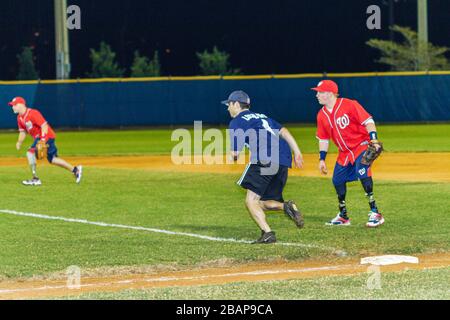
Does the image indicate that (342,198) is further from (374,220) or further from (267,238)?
(267,238)

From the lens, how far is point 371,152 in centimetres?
1389

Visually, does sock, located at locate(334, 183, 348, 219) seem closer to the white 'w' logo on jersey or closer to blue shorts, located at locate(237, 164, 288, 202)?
the white 'w' logo on jersey

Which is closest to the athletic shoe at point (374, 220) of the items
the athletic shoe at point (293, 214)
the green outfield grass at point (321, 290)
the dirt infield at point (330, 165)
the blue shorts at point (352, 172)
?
the blue shorts at point (352, 172)

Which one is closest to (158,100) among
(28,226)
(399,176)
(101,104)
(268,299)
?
(101,104)

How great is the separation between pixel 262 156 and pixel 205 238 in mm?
1470

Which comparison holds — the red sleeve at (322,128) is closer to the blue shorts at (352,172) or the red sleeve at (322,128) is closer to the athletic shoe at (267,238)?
the blue shorts at (352,172)

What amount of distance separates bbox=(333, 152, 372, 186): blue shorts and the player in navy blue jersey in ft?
4.49

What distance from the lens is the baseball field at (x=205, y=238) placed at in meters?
9.94

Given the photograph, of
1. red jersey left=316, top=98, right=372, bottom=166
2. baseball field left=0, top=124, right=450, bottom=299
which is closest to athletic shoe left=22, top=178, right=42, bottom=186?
baseball field left=0, top=124, right=450, bottom=299

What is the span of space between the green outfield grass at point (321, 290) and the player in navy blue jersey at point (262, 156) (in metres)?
2.68

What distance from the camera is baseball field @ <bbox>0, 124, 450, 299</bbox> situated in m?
9.94

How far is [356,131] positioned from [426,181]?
21.7ft

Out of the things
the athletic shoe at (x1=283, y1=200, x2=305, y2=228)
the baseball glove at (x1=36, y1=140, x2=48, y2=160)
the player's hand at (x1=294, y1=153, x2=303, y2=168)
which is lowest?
the athletic shoe at (x1=283, y1=200, x2=305, y2=228)

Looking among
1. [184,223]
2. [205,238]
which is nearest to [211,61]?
[184,223]
